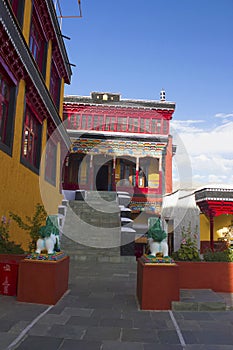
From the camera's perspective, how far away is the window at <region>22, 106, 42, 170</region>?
1091cm

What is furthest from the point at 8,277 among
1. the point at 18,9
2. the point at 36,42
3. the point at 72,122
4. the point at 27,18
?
the point at 72,122

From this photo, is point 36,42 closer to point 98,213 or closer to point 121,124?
point 98,213

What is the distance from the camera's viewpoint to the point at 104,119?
25781 mm

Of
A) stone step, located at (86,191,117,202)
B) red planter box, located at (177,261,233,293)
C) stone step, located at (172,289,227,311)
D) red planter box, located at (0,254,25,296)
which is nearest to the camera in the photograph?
stone step, located at (172,289,227,311)

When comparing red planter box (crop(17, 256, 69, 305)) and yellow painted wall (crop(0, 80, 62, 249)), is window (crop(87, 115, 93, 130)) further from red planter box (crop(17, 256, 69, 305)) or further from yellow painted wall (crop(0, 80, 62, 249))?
red planter box (crop(17, 256, 69, 305))

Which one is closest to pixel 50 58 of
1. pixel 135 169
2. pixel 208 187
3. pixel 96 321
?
pixel 208 187

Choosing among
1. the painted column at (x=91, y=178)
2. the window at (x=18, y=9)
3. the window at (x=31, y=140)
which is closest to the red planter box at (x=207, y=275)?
the window at (x=31, y=140)

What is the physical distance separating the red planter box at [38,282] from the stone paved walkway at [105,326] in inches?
6.3

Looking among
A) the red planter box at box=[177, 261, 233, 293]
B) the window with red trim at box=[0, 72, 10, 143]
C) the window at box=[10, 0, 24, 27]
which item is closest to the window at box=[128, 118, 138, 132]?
the window at box=[10, 0, 24, 27]

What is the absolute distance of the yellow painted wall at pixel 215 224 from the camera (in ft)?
47.9

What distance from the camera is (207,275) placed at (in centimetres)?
719

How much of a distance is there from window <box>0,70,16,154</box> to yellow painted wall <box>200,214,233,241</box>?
9616mm

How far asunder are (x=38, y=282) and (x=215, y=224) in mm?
10689

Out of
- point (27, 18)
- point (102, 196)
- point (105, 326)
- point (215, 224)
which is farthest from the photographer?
point (102, 196)
